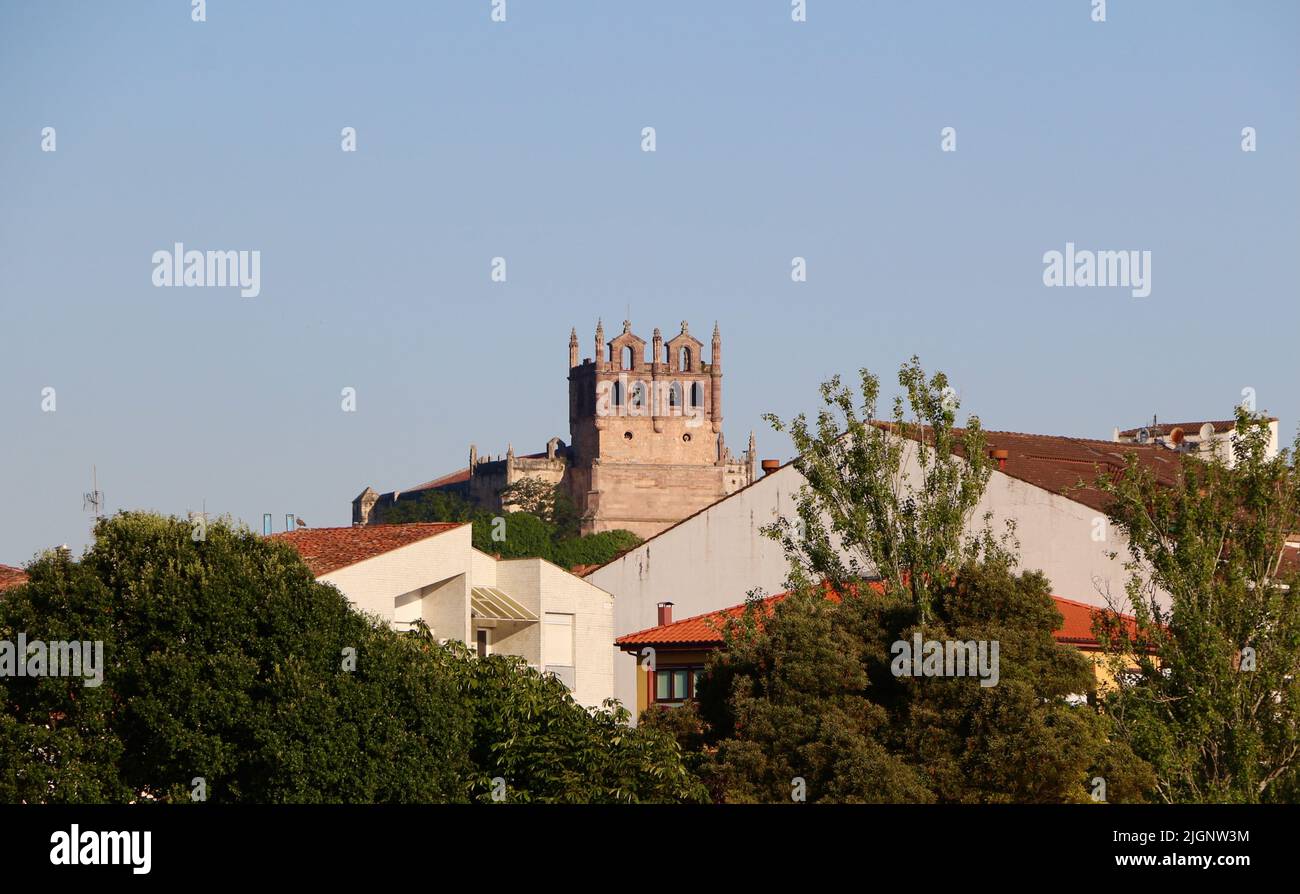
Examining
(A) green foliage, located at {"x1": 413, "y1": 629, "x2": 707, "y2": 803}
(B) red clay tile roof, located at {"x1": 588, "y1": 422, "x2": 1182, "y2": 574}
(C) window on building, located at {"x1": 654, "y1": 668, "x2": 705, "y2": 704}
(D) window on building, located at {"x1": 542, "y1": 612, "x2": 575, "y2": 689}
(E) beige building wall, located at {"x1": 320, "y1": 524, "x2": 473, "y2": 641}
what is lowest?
(A) green foliage, located at {"x1": 413, "y1": 629, "x2": 707, "y2": 803}

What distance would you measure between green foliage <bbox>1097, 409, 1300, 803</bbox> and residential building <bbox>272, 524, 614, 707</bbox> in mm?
15875

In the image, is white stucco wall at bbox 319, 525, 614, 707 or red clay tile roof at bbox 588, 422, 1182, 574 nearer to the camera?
white stucco wall at bbox 319, 525, 614, 707

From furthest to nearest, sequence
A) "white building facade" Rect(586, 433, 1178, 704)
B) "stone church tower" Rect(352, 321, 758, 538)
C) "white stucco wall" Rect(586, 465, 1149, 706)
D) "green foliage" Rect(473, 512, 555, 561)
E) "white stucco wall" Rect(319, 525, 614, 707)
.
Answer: "stone church tower" Rect(352, 321, 758, 538) → "green foliage" Rect(473, 512, 555, 561) → "white stucco wall" Rect(586, 465, 1149, 706) → "white building facade" Rect(586, 433, 1178, 704) → "white stucco wall" Rect(319, 525, 614, 707)

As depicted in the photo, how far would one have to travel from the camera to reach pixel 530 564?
47312 millimetres

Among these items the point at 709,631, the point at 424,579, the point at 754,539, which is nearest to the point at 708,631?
the point at 709,631

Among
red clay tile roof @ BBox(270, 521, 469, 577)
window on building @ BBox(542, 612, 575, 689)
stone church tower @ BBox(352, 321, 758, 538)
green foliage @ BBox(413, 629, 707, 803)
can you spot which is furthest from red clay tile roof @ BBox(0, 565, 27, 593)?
stone church tower @ BBox(352, 321, 758, 538)

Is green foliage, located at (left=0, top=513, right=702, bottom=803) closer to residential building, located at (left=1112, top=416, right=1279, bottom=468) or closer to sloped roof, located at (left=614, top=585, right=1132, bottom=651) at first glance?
sloped roof, located at (left=614, top=585, right=1132, bottom=651)

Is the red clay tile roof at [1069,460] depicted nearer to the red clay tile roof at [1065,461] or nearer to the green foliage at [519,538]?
the red clay tile roof at [1065,461]

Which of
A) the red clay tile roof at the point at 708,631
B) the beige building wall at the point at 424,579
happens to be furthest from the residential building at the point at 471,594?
the red clay tile roof at the point at 708,631

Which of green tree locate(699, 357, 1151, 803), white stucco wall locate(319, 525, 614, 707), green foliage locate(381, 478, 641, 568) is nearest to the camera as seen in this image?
green tree locate(699, 357, 1151, 803)

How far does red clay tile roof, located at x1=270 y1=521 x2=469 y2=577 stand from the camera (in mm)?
40594

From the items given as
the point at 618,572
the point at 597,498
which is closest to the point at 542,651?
the point at 618,572

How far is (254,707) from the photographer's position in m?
26.4
